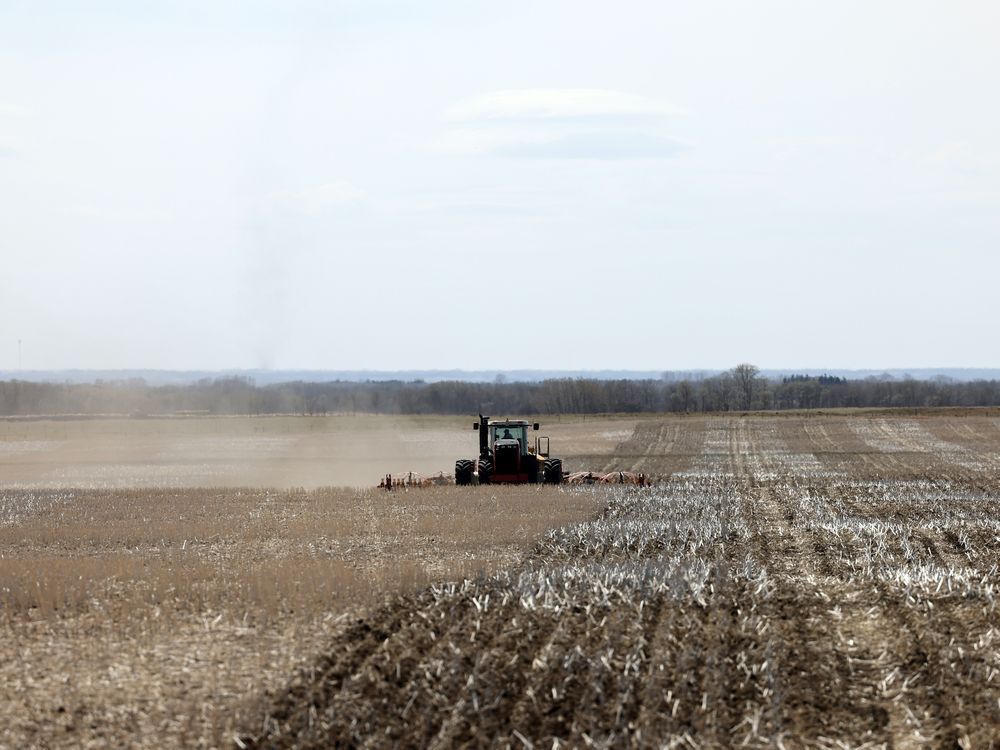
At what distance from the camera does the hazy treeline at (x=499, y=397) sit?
4286 inches

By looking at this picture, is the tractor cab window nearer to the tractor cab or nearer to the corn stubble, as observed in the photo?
the tractor cab

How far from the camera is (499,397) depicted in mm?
154500

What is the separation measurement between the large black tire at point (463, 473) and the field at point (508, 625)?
602cm

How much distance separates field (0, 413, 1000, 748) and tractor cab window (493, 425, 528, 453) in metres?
7.48

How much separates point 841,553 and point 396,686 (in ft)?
38.5

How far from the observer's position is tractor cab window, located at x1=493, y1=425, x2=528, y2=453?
38250mm

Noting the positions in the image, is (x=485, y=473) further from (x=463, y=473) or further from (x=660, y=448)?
(x=660, y=448)

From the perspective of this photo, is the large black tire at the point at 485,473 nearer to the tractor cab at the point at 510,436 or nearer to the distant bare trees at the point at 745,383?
the tractor cab at the point at 510,436

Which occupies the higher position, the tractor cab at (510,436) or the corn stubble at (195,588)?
the tractor cab at (510,436)

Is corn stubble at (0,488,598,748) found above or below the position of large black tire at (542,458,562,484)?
below

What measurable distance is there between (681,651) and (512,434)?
82.8 feet

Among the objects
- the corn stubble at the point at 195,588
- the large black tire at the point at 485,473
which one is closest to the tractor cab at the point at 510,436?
the large black tire at the point at 485,473

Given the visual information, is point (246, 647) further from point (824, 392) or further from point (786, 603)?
point (824, 392)

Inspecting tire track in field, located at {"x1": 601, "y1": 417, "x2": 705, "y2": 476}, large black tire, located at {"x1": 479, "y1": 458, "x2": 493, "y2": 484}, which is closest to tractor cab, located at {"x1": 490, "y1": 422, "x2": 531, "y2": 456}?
large black tire, located at {"x1": 479, "y1": 458, "x2": 493, "y2": 484}
